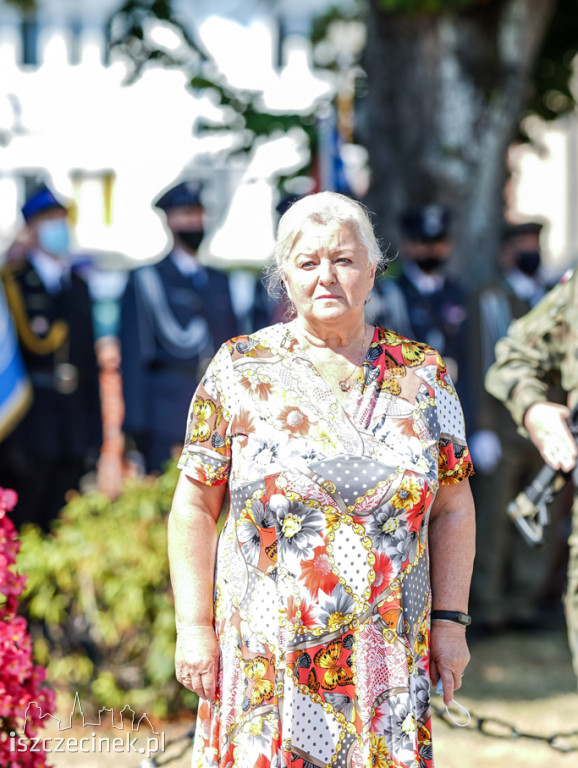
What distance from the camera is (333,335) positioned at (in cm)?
289

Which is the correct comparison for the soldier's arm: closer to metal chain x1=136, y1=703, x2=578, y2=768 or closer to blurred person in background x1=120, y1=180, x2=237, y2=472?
metal chain x1=136, y1=703, x2=578, y2=768

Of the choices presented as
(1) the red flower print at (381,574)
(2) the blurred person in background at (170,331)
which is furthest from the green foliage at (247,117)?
(1) the red flower print at (381,574)

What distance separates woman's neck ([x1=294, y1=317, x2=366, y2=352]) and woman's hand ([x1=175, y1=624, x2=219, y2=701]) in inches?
30.3

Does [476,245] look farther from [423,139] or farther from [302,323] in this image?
[302,323]

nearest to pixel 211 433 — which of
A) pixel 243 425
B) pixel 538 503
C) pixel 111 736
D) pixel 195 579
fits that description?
pixel 243 425

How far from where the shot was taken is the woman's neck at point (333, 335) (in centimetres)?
289

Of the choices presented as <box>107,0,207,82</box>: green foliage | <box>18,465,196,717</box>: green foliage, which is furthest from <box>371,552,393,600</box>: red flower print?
<box>107,0,207,82</box>: green foliage

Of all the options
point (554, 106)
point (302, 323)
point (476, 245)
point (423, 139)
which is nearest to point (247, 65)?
point (423, 139)

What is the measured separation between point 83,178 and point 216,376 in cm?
2875

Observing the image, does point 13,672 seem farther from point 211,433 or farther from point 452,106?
point 452,106

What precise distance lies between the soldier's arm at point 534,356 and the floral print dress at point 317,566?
3.38 ft

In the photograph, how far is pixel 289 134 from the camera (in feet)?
28.0

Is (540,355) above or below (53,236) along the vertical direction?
below

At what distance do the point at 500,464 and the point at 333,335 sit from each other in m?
4.78
